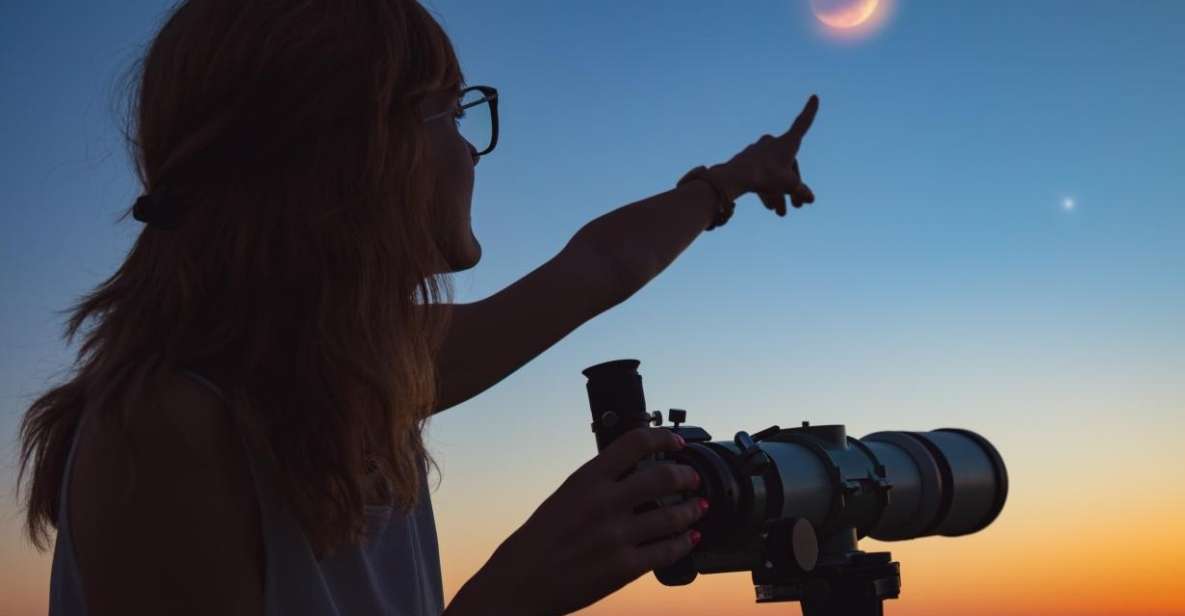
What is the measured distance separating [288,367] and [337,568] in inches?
18.1

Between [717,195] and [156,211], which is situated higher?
[717,195]

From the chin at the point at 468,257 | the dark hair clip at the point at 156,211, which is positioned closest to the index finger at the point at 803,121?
the chin at the point at 468,257

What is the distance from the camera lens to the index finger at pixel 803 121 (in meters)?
3.63

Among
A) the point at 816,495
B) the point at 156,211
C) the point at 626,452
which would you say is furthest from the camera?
the point at 816,495

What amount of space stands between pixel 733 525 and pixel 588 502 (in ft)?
4.60

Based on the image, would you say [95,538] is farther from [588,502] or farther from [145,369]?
[588,502]

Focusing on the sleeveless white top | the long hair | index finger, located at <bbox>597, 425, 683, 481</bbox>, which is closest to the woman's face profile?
the long hair

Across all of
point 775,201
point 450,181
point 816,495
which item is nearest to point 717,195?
point 775,201

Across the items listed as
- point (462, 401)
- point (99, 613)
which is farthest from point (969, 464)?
point (99, 613)

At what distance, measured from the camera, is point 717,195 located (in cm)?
361

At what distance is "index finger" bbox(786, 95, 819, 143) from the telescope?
1037 mm

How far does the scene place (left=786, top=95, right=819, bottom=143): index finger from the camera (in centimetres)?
363

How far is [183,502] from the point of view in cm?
180

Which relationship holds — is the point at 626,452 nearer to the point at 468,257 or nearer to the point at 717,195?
the point at 468,257
